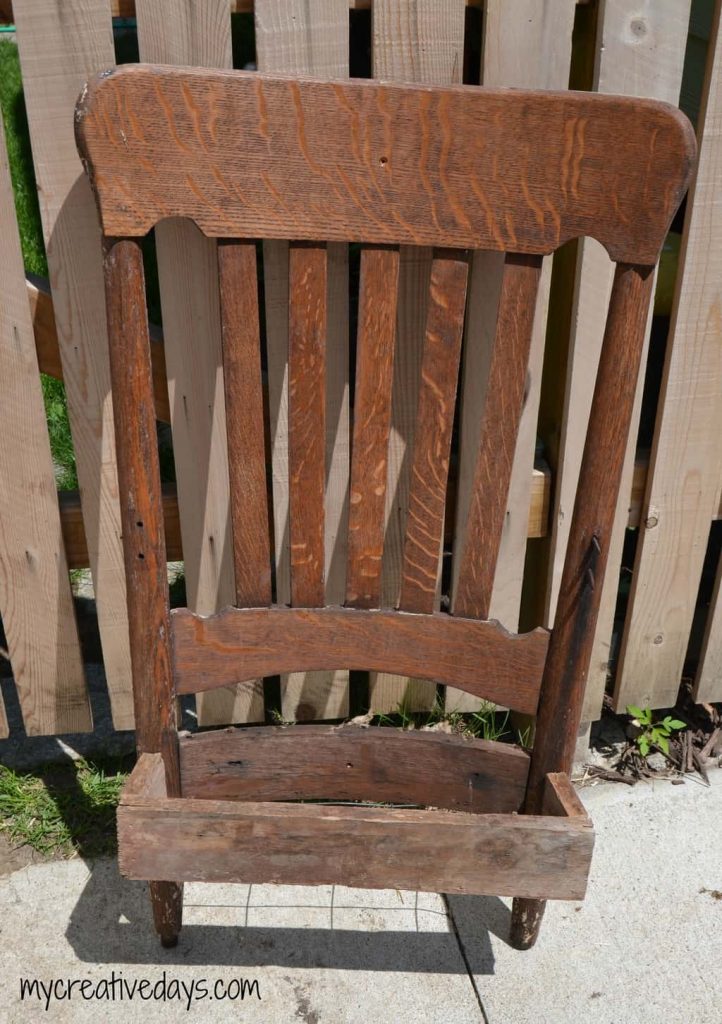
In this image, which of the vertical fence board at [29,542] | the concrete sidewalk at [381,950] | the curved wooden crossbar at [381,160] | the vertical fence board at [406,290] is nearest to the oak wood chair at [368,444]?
the curved wooden crossbar at [381,160]

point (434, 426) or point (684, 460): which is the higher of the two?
point (434, 426)

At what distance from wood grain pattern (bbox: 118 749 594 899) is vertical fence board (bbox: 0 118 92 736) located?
618 millimetres

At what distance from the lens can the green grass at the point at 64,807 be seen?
1.89m

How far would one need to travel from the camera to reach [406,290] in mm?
1578

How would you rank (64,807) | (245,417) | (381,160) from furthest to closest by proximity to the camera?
(64,807)
(245,417)
(381,160)

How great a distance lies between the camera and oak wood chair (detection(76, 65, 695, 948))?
120 cm

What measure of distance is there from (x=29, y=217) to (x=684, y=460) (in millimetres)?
A: 3068

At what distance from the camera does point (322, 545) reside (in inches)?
58.4

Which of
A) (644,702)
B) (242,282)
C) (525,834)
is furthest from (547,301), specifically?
(644,702)

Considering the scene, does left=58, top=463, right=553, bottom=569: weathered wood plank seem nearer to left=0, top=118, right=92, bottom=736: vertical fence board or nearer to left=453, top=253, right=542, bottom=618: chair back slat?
left=0, top=118, right=92, bottom=736: vertical fence board

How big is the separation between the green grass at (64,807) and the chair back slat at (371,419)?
2.78 ft

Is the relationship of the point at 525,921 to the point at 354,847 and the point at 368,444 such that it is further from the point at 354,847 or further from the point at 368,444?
the point at 368,444

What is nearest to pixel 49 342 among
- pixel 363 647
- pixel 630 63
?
pixel 363 647

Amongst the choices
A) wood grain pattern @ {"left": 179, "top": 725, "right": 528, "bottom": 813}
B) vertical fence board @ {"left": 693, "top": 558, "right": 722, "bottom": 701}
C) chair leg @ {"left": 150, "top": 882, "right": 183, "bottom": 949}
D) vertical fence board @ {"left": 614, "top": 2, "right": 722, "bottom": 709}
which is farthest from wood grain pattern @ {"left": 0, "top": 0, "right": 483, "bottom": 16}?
chair leg @ {"left": 150, "top": 882, "right": 183, "bottom": 949}
